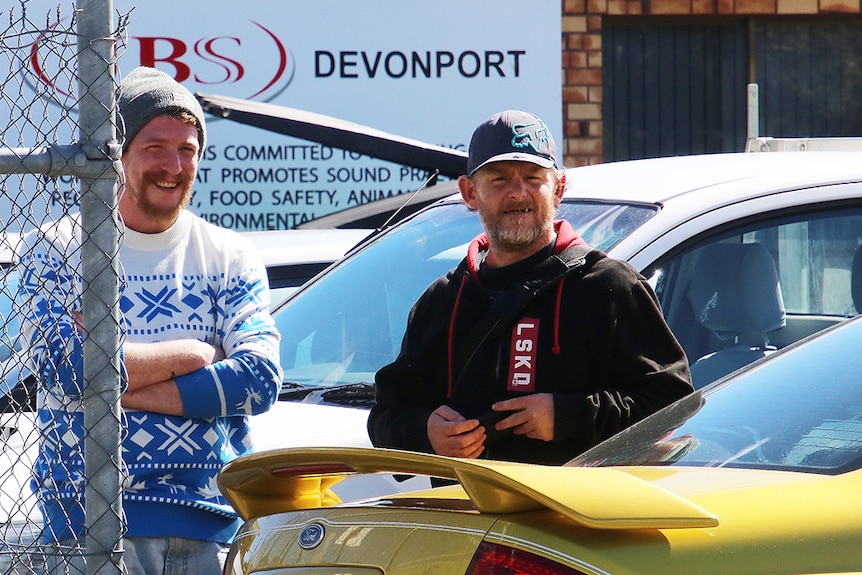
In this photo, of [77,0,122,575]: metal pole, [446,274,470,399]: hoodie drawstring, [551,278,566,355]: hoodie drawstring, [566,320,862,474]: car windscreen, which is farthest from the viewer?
[446,274,470,399]: hoodie drawstring

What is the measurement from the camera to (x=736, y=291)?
4.19 meters

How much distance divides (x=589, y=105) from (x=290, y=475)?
7.42 m

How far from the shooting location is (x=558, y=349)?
3.02 meters

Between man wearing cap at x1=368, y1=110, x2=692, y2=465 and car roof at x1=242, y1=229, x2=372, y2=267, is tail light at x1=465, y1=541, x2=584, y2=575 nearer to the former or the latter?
man wearing cap at x1=368, y1=110, x2=692, y2=465

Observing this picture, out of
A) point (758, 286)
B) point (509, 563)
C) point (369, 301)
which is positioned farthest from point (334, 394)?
point (509, 563)

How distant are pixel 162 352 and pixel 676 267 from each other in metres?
1.72

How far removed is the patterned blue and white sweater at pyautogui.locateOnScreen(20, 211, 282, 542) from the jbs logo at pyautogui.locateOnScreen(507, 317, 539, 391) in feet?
2.00

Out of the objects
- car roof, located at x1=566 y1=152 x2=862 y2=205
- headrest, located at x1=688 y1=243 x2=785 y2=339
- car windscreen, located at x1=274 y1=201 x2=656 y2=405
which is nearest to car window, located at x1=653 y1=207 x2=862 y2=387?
headrest, located at x1=688 y1=243 x2=785 y2=339

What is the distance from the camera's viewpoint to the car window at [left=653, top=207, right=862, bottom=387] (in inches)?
159

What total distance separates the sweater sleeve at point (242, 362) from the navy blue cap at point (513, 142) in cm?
65

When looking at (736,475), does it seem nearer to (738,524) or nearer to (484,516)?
(738,524)

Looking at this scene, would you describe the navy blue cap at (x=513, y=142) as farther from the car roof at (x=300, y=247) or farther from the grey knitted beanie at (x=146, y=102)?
the car roof at (x=300, y=247)

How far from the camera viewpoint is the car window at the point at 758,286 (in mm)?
4027

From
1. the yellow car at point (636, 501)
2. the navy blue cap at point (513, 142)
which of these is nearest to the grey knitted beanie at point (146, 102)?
the navy blue cap at point (513, 142)
